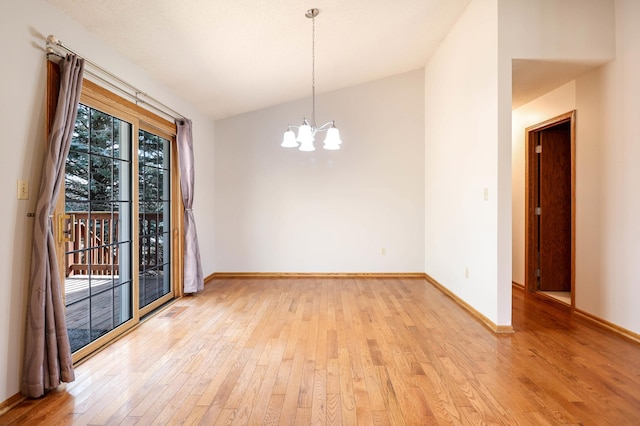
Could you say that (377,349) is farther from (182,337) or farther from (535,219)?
(535,219)

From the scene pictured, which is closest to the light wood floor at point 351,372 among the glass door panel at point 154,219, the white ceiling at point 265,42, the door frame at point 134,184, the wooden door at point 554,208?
the door frame at point 134,184

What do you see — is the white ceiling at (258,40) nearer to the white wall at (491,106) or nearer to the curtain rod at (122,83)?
the curtain rod at (122,83)

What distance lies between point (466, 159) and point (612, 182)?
134 centimetres

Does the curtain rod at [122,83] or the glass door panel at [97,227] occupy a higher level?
the curtain rod at [122,83]

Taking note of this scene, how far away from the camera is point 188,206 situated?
4594 millimetres

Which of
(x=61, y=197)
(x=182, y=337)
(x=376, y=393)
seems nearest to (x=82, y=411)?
(x=182, y=337)

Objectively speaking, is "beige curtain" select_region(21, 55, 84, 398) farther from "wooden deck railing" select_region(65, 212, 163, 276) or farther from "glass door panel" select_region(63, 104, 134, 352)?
"wooden deck railing" select_region(65, 212, 163, 276)

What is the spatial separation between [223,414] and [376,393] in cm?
92

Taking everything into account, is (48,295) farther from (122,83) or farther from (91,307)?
(122,83)

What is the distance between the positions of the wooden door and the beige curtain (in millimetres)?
5158

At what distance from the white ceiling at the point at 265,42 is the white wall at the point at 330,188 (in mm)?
482

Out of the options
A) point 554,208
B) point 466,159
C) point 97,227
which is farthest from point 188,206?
point 554,208

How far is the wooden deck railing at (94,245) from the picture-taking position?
279 cm

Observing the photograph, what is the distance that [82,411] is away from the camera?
1999 mm
